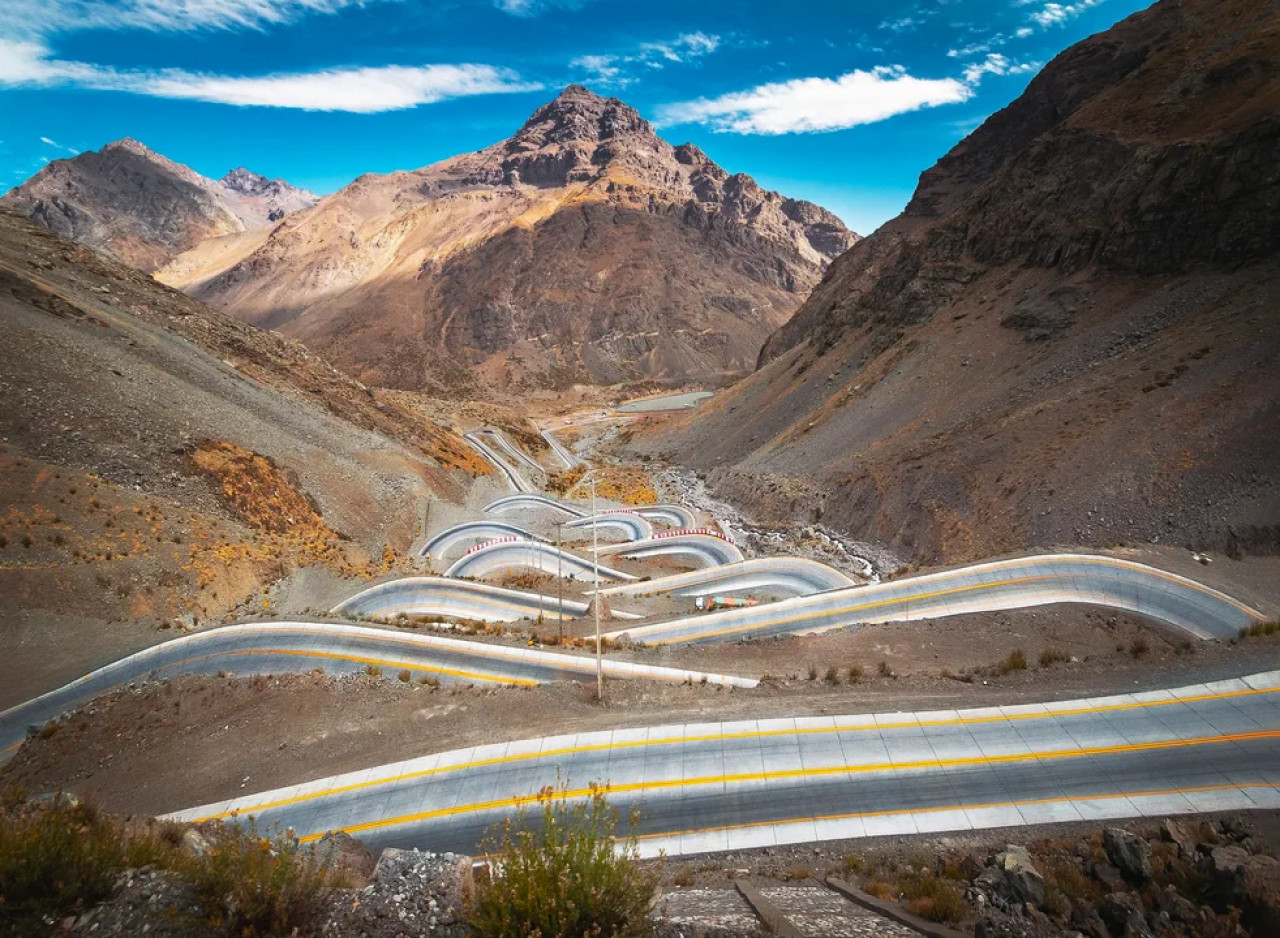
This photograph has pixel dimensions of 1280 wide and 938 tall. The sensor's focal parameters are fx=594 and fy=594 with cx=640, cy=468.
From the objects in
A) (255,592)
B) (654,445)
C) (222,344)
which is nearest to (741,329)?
(654,445)

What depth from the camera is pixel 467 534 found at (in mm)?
43938

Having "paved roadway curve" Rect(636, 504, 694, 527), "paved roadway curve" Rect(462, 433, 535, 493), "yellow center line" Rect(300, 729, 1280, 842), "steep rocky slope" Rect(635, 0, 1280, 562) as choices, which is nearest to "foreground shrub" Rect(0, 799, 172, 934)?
"yellow center line" Rect(300, 729, 1280, 842)

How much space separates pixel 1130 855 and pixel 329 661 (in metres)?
20.5

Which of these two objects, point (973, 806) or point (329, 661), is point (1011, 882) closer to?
point (973, 806)

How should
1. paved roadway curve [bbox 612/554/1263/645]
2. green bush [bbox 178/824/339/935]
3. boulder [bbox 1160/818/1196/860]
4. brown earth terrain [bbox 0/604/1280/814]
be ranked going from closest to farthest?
green bush [bbox 178/824/339/935], boulder [bbox 1160/818/1196/860], brown earth terrain [bbox 0/604/1280/814], paved roadway curve [bbox 612/554/1263/645]

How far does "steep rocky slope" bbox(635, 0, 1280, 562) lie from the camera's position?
31953 mm

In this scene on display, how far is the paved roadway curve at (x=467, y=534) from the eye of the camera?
4119 centimetres

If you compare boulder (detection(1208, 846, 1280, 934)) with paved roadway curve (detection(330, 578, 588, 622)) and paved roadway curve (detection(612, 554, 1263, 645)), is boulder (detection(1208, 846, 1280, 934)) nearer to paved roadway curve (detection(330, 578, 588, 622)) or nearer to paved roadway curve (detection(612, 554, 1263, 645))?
paved roadway curve (detection(612, 554, 1263, 645))

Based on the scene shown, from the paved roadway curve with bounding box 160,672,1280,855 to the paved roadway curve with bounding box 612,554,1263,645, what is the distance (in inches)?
345

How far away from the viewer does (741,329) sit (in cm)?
19525

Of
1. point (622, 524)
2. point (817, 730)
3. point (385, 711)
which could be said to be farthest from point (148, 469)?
point (817, 730)

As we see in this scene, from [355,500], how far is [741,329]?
171203mm

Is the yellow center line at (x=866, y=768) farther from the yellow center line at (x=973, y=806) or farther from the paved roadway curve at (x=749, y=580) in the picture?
the paved roadway curve at (x=749, y=580)

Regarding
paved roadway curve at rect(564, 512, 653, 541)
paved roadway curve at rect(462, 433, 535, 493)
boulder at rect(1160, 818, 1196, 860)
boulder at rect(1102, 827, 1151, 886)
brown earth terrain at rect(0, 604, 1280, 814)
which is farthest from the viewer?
paved roadway curve at rect(462, 433, 535, 493)
